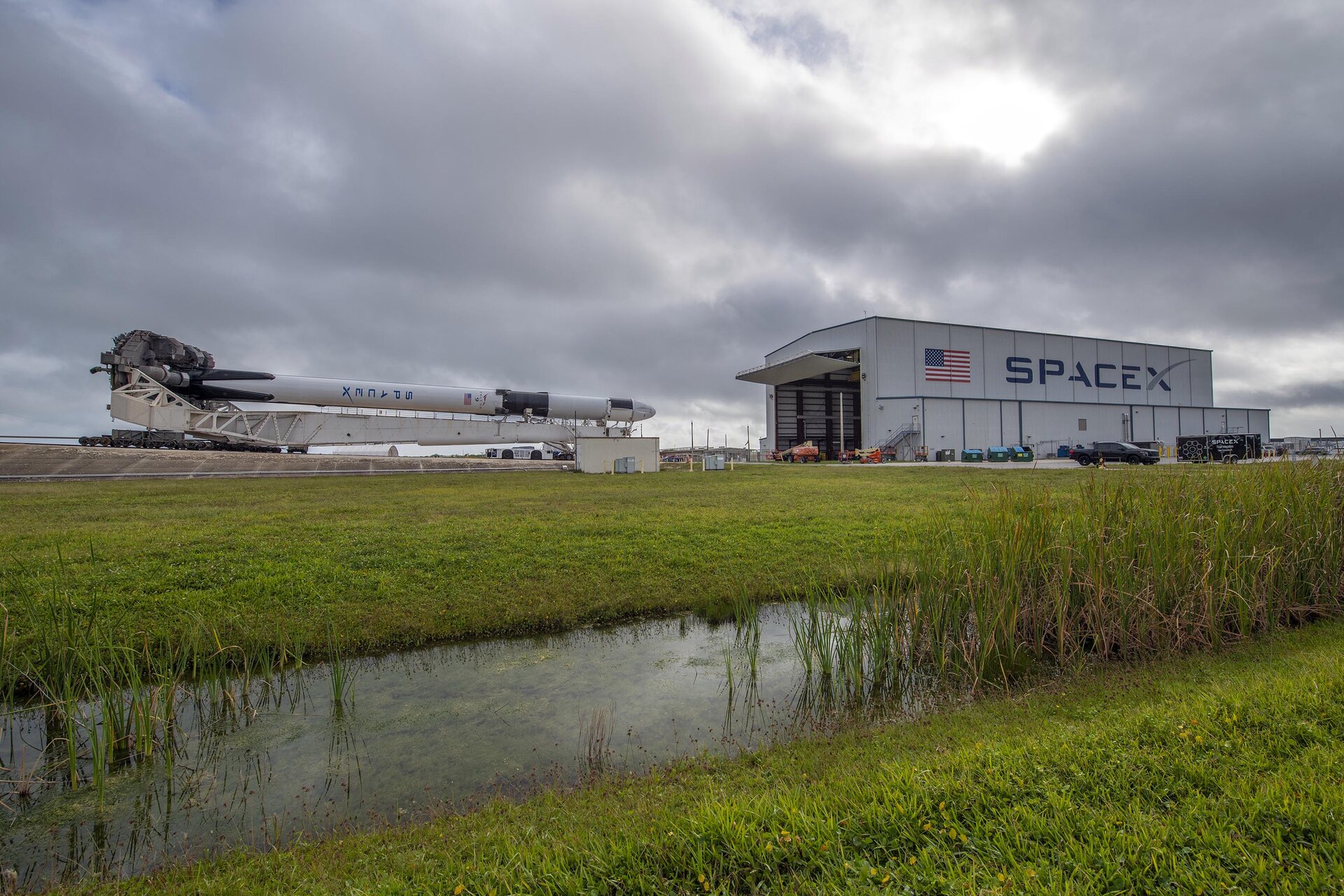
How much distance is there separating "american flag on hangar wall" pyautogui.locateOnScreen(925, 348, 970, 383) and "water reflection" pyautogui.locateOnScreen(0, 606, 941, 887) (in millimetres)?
42334

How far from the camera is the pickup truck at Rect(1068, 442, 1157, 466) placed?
32.7 m

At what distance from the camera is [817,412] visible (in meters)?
51.9

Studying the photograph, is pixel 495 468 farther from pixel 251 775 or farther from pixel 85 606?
pixel 251 775

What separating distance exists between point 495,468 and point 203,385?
17695mm

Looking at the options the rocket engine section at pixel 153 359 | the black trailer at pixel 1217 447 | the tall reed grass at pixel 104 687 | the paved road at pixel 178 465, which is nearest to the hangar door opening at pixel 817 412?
the black trailer at pixel 1217 447

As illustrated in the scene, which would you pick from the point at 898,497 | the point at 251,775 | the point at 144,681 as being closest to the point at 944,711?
the point at 251,775

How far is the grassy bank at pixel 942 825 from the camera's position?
2396 millimetres

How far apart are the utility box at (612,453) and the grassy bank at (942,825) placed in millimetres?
28418

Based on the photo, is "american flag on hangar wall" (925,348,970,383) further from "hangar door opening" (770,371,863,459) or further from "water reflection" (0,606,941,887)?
"water reflection" (0,606,941,887)

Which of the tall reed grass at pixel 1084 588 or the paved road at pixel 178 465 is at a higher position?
the paved road at pixel 178 465

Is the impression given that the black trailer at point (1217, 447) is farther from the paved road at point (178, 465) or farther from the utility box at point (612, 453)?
the paved road at point (178, 465)

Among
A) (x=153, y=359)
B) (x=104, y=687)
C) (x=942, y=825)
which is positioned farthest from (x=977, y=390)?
(x=153, y=359)

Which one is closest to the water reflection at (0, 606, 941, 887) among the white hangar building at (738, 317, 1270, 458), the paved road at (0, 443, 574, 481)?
the paved road at (0, 443, 574, 481)

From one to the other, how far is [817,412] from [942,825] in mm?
50675
